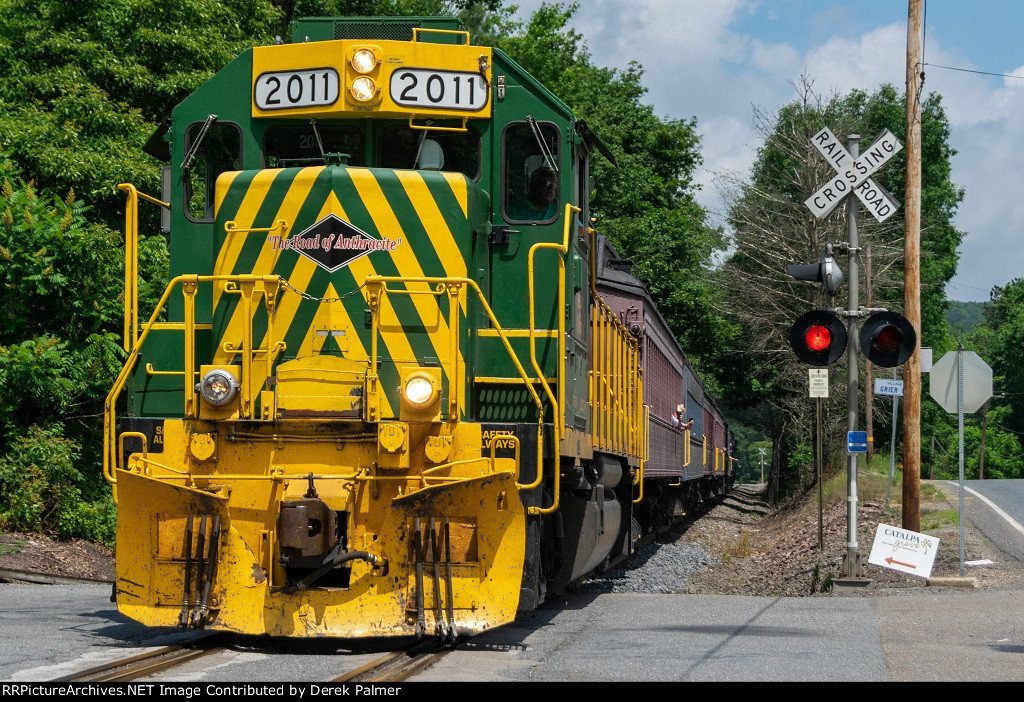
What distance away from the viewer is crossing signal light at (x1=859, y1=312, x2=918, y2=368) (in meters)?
11.4

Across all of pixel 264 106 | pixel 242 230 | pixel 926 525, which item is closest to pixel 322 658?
pixel 242 230

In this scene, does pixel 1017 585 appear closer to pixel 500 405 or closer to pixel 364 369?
pixel 500 405

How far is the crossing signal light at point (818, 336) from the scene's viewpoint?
11.6m

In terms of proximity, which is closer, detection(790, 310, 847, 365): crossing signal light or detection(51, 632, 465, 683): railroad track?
detection(51, 632, 465, 683): railroad track

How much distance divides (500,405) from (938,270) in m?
46.4

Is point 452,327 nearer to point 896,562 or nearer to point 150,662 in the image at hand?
point 150,662

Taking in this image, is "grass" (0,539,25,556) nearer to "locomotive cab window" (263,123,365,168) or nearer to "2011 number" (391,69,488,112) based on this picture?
"locomotive cab window" (263,123,365,168)

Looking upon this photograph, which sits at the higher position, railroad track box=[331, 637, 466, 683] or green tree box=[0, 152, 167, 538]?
green tree box=[0, 152, 167, 538]

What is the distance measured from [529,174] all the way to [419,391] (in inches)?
80.8

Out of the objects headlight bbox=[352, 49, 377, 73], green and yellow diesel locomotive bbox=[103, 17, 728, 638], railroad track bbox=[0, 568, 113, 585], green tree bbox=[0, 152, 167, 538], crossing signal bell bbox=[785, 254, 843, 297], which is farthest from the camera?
green tree bbox=[0, 152, 167, 538]

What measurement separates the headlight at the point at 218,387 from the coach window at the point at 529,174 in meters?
2.35

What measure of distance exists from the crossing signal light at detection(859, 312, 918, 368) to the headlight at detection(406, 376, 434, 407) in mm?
5408

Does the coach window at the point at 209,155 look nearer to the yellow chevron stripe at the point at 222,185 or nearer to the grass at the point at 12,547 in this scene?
the yellow chevron stripe at the point at 222,185

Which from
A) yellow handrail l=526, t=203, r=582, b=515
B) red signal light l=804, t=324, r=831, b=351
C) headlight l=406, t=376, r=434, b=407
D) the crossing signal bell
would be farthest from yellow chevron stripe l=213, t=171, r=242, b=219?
the crossing signal bell
